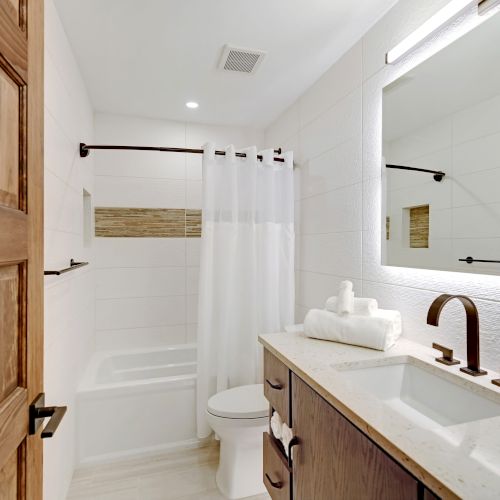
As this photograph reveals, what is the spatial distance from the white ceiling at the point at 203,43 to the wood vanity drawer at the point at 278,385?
5.15ft

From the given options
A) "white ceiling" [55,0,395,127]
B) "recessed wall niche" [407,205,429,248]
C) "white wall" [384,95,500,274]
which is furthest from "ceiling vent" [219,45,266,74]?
"recessed wall niche" [407,205,429,248]

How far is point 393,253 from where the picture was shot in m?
1.51

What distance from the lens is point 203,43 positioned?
1808mm

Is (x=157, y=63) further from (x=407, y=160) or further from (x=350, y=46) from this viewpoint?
(x=407, y=160)

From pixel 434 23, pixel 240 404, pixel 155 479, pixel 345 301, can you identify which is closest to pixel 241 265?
pixel 240 404

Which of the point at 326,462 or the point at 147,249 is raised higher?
the point at 147,249

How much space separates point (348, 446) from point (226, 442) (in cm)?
125

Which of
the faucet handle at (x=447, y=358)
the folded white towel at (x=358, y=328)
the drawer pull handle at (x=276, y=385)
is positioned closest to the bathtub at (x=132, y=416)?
the drawer pull handle at (x=276, y=385)

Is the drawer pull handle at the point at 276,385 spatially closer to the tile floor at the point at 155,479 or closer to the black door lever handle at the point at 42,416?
the black door lever handle at the point at 42,416

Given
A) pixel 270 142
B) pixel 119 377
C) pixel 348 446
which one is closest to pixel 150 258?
pixel 119 377

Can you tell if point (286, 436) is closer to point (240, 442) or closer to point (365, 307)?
point (365, 307)

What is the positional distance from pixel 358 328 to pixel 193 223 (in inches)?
79.9

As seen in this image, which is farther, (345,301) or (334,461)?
(345,301)

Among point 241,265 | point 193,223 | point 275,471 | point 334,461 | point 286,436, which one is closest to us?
point 334,461
